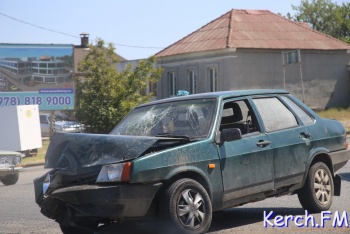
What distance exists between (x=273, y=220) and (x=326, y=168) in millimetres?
1088

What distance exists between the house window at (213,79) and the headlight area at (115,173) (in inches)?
1285

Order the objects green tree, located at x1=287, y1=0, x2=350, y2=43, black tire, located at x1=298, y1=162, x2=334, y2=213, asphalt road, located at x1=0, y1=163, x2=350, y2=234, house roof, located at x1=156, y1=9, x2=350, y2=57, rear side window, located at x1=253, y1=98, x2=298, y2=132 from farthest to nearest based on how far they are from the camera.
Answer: green tree, located at x1=287, y1=0, x2=350, y2=43, house roof, located at x1=156, y1=9, x2=350, y2=57, black tire, located at x1=298, y1=162, x2=334, y2=213, rear side window, located at x1=253, y1=98, x2=298, y2=132, asphalt road, located at x1=0, y1=163, x2=350, y2=234

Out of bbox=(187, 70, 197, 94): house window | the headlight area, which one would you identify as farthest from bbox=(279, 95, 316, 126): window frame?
bbox=(187, 70, 197, 94): house window

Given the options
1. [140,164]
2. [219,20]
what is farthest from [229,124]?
[219,20]

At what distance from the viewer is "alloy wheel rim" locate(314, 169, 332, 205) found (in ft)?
29.3

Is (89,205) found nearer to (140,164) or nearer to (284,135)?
(140,164)

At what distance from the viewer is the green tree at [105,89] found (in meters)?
32.0

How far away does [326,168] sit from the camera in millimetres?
9109

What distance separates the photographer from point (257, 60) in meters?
39.2

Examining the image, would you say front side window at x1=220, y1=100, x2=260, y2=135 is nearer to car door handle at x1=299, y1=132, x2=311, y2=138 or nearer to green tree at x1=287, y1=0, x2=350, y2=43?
car door handle at x1=299, y1=132, x2=311, y2=138

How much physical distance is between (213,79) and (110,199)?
33.3 metres

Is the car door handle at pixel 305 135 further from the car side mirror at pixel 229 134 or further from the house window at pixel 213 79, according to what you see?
the house window at pixel 213 79

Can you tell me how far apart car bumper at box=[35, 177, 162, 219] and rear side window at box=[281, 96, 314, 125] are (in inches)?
105

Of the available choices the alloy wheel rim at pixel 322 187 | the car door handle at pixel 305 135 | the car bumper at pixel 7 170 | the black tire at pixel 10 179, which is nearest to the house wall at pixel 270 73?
the black tire at pixel 10 179
